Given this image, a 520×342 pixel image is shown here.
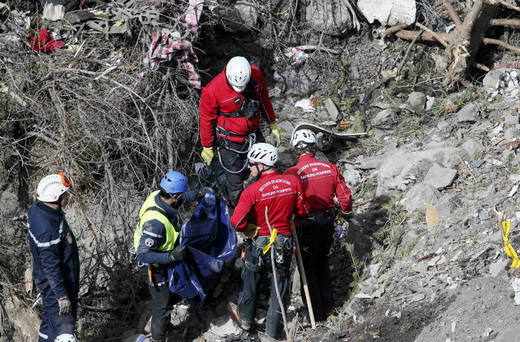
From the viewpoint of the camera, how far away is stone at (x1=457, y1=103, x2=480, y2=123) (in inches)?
303

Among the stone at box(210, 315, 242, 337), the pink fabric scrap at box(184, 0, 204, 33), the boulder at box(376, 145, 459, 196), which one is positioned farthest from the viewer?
the pink fabric scrap at box(184, 0, 204, 33)

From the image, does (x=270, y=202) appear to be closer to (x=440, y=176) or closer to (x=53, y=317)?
(x=53, y=317)

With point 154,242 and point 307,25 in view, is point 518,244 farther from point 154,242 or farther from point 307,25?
point 307,25

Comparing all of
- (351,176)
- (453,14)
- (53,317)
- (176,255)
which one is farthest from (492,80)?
(53,317)

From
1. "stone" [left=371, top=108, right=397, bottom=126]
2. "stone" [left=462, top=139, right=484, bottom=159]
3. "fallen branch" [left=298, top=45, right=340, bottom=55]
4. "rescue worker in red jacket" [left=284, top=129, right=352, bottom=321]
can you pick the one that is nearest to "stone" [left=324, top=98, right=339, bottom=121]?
"stone" [left=371, top=108, right=397, bottom=126]

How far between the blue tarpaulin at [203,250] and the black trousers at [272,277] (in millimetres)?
386

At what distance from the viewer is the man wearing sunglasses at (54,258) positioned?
18.0ft

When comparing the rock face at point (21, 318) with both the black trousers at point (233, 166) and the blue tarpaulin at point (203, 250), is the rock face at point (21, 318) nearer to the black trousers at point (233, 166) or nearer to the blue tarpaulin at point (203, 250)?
the blue tarpaulin at point (203, 250)

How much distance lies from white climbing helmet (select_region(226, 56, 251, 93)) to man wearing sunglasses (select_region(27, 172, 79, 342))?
204 cm

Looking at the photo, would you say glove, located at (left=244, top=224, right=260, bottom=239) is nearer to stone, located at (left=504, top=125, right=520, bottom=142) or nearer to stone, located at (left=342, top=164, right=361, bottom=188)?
stone, located at (left=342, top=164, right=361, bottom=188)

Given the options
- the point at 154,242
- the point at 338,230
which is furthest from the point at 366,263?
the point at 154,242

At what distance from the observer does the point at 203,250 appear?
20.4 feet

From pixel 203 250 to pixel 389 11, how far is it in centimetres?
519

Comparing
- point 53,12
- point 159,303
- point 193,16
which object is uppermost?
point 53,12
